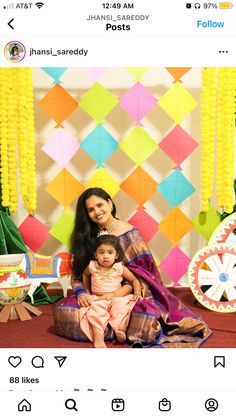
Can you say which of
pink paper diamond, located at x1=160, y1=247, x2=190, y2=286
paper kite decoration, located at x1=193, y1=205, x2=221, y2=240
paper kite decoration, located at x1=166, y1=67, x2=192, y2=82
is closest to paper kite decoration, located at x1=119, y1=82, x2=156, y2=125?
paper kite decoration, located at x1=166, y1=67, x2=192, y2=82

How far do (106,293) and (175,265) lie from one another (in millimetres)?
607

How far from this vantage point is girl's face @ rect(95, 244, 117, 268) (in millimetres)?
1487

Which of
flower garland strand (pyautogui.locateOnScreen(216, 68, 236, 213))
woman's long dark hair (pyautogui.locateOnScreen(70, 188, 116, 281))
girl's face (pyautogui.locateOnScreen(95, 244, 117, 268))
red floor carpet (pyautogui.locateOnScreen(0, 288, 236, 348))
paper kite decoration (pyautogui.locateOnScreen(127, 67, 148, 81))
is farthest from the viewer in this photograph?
paper kite decoration (pyautogui.locateOnScreen(127, 67, 148, 81))

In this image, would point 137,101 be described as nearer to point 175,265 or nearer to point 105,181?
point 105,181

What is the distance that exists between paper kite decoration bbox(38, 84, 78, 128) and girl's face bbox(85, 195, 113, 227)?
0.49 meters

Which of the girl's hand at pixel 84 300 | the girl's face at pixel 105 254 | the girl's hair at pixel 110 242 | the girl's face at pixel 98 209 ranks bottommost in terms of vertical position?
the girl's hand at pixel 84 300

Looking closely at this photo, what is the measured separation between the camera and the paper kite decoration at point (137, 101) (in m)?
1.90

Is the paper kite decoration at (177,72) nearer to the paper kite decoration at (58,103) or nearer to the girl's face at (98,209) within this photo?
the paper kite decoration at (58,103)

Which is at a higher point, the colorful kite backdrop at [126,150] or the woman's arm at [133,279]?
the colorful kite backdrop at [126,150]

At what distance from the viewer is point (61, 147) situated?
195 cm

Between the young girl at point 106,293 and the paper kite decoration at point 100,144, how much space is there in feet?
1.61
